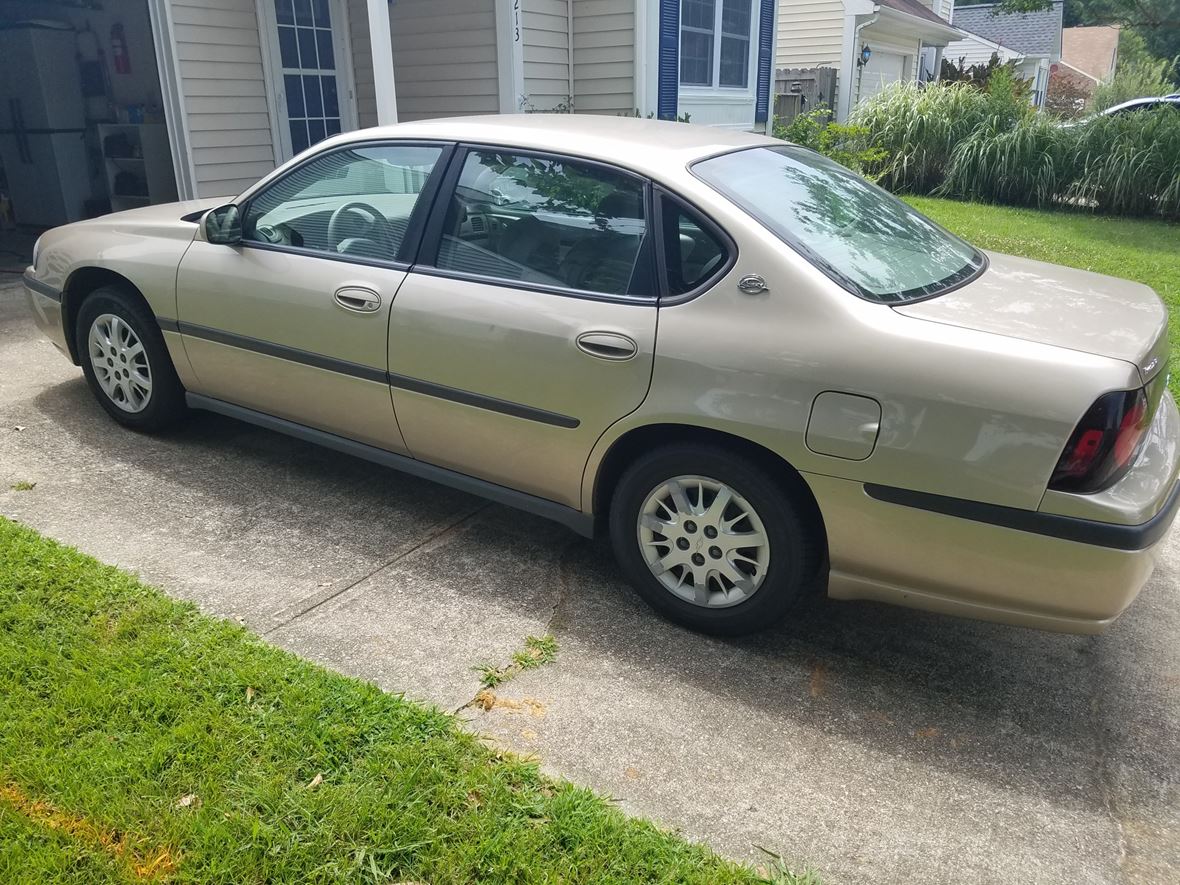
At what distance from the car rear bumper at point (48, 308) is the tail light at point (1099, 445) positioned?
4.63 metres

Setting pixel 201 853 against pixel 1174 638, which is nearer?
pixel 201 853

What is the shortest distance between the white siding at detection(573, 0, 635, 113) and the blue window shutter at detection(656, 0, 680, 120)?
368 millimetres

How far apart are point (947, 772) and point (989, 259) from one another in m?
2.11

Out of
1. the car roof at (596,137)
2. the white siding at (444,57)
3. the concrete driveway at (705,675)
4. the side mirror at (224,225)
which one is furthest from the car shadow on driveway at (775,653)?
the white siding at (444,57)

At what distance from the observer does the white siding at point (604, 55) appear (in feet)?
35.3

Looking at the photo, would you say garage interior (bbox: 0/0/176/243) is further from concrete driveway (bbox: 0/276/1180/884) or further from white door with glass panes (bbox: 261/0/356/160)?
concrete driveway (bbox: 0/276/1180/884)

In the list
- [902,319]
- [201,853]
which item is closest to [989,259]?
[902,319]

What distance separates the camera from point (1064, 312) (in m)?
3.01

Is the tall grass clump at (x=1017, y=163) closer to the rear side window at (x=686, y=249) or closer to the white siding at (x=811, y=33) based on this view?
the white siding at (x=811, y=33)

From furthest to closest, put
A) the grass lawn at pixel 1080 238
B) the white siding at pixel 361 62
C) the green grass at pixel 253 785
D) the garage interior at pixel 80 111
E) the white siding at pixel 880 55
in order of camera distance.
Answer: the white siding at pixel 880 55, the white siding at pixel 361 62, the garage interior at pixel 80 111, the grass lawn at pixel 1080 238, the green grass at pixel 253 785

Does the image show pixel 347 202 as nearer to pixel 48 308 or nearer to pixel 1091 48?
pixel 48 308

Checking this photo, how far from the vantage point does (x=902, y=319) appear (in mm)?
2840

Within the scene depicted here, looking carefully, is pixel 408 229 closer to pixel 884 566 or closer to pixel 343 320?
pixel 343 320

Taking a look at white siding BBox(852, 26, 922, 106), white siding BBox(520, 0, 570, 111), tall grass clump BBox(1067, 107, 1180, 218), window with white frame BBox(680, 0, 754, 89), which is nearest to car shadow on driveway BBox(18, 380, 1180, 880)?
white siding BBox(520, 0, 570, 111)
